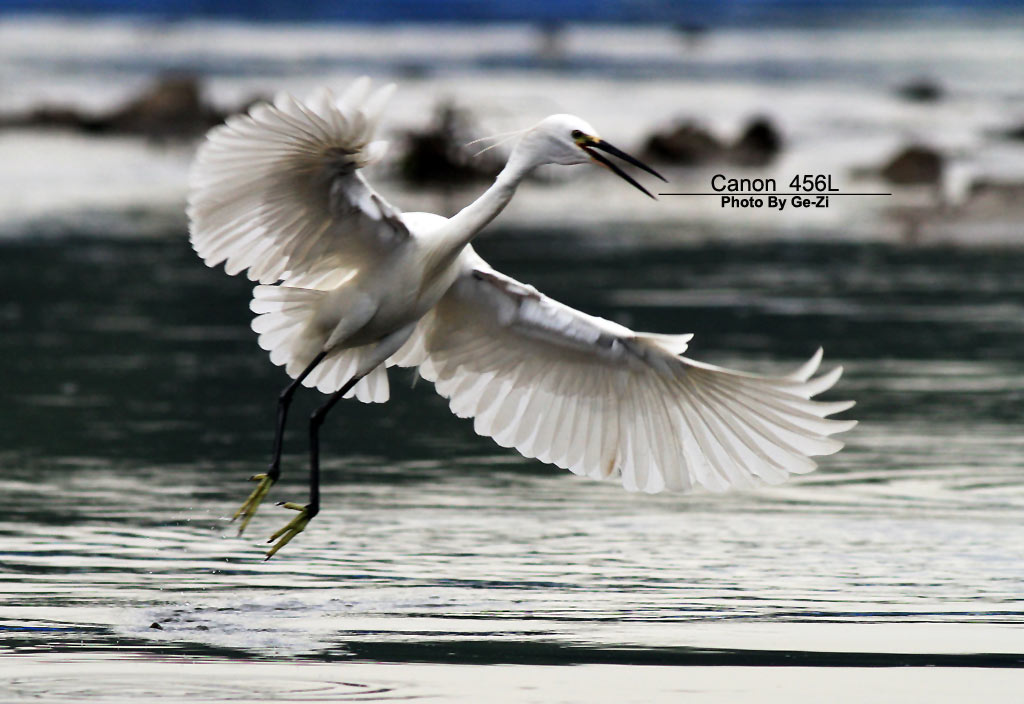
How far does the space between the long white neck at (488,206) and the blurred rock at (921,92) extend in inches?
1573

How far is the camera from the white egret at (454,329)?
881cm

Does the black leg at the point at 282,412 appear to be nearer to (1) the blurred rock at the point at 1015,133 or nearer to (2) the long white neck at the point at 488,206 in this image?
(2) the long white neck at the point at 488,206

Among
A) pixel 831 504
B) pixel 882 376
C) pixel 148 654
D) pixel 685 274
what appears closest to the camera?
pixel 148 654

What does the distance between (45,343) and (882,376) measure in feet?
21.0

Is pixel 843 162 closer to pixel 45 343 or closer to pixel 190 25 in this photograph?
pixel 45 343

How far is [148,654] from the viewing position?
7984mm

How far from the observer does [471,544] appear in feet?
33.0

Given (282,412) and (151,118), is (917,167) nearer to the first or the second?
(151,118)

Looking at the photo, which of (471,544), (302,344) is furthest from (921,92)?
(302,344)

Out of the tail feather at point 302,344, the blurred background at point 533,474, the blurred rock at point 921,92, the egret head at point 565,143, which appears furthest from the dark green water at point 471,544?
the blurred rock at point 921,92

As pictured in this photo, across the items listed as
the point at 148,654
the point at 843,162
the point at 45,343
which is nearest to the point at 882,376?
the point at 45,343

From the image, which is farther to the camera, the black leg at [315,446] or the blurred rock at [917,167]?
the blurred rock at [917,167]

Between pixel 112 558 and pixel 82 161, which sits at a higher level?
pixel 82 161

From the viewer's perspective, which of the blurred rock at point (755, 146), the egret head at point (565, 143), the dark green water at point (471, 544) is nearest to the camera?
the dark green water at point (471, 544)
